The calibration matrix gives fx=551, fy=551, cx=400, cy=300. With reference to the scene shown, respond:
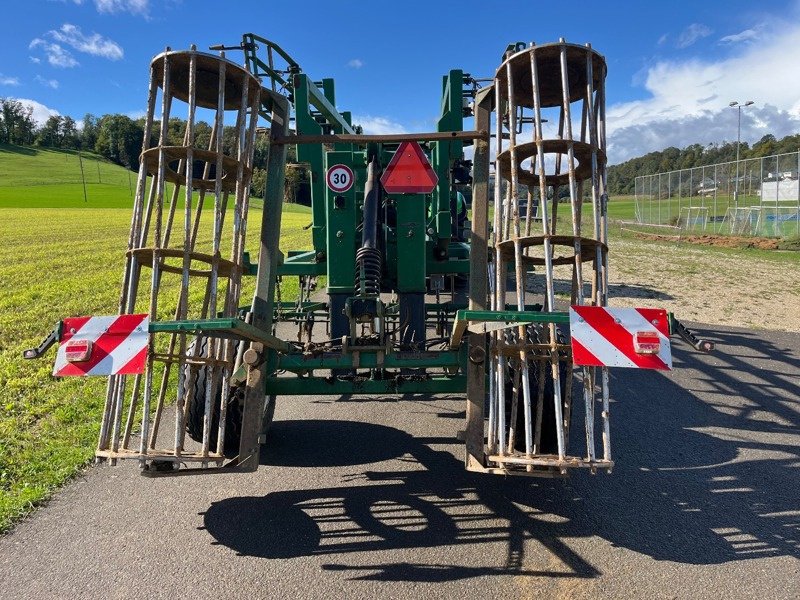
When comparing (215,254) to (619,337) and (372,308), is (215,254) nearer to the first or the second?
(372,308)

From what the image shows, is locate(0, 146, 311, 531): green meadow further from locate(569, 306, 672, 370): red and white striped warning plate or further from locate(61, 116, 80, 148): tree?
locate(61, 116, 80, 148): tree

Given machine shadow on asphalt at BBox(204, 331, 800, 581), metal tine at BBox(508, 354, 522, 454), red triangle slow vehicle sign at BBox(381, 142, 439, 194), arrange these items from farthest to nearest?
red triangle slow vehicle sign at BBox(381, 142, 439, 194) < metal tine at BBox(508, 354, 522, 454) < machine shadow on asphalt at BBox(204, 331, 800, 581)

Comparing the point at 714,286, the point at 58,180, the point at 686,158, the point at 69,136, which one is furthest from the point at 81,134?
the point at 714,286

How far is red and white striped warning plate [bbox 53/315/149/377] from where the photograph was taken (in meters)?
3.11

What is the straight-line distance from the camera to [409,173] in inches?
170

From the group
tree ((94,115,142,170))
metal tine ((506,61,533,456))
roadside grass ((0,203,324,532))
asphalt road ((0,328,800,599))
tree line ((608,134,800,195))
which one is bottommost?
asphalt road ((0,328,800,599))

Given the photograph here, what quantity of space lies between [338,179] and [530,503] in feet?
9.72

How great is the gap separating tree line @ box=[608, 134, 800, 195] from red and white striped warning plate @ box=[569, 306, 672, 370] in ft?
165

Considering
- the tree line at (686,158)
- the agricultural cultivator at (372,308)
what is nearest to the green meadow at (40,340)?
the agricultural cultivator at (372,308)

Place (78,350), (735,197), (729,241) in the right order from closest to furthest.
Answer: (78,350)
(729,241)
(735,197)

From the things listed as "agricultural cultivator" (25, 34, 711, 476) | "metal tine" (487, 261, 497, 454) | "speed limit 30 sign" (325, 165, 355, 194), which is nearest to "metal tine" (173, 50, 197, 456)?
"agricultural cultivator" (25, 34, 711, 476)

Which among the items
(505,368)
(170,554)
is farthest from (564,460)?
(170,554)

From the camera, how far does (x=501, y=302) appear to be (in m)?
3.77

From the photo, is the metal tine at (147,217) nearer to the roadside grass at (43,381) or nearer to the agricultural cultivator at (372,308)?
the agricultural cultivator at (372,308)
